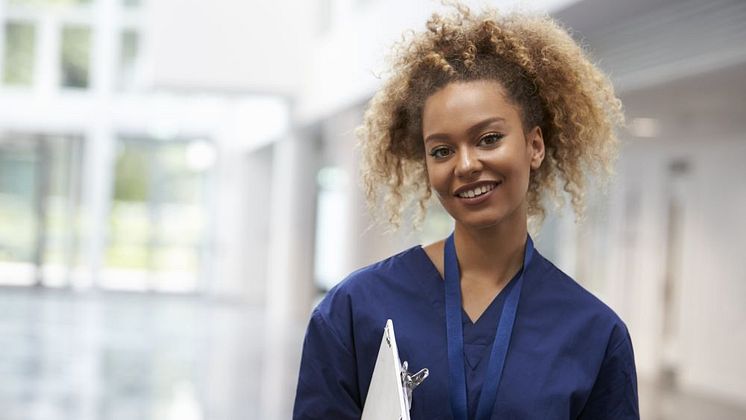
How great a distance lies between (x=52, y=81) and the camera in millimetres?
24234

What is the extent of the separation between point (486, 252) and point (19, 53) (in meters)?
23.9

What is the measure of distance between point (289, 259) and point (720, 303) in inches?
326

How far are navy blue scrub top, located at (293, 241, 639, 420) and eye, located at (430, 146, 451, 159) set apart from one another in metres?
0.18

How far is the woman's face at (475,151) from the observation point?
5.69 ft

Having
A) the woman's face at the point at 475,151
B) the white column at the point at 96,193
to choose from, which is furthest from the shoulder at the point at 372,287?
the white column at the point at 96,193

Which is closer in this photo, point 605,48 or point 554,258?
point 605,48

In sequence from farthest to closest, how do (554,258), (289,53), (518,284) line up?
(289,53) → (554,258) → (518,284)

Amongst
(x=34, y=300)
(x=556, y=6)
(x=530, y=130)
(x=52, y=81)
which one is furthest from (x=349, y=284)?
(x=52, y=81)

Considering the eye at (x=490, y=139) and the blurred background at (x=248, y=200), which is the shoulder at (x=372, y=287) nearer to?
the eye at (x=490, y=139)

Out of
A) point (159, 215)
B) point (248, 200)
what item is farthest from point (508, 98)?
point (159, 215)

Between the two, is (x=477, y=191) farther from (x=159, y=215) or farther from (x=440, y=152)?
(x=159, y=215)

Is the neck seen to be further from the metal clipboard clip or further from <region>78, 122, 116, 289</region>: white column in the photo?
<region>78, 122, 116, 289</region>: white column

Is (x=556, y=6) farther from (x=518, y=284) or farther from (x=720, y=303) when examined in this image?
(x=518, y=284)

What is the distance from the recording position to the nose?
1.71 metres
